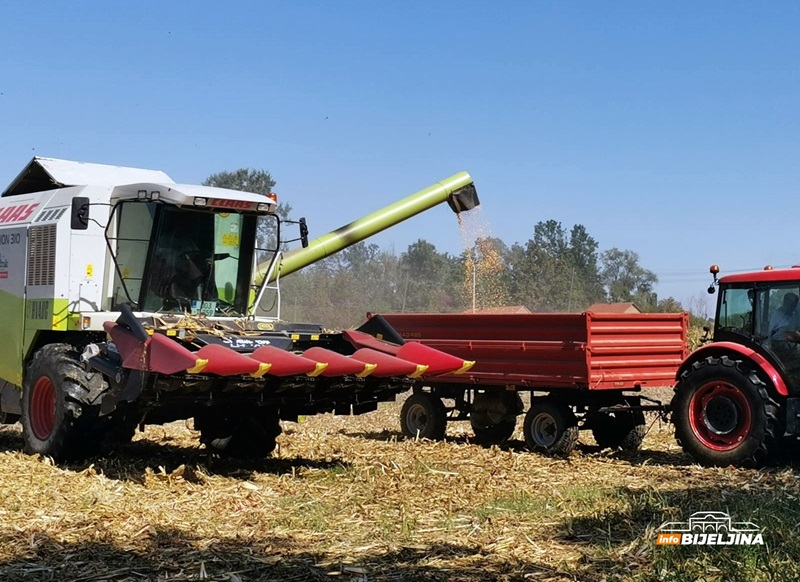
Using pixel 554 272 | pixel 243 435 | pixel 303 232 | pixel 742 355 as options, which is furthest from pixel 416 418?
pixel 554 272

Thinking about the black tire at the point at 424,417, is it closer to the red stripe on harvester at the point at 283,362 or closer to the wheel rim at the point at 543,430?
the wheel rim at the point at 543,430

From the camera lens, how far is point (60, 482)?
8.95 m

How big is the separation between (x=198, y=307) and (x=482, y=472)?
336 cm

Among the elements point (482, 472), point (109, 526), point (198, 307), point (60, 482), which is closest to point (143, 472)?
point (60, 482)

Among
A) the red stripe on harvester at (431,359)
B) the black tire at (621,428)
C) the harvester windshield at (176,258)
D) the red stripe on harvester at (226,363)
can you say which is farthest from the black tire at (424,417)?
the red stripe on harvester at (226,363)

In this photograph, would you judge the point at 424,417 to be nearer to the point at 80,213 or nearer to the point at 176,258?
the point at 176,258

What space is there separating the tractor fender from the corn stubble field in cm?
89

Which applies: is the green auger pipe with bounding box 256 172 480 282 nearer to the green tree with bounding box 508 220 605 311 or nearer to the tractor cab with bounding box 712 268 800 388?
the tractor cab with bounding box 712 268 800 388

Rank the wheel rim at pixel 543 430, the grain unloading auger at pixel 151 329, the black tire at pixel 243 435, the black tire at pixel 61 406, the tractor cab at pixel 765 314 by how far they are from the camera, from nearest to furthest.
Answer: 1. the grain unloading auger at pixel 151 329
2. the black tire at pixel 61 406
3. the tractor cab at pixel 765 314
4. the black tire at pixel 243 435
5. the wheel rim at pixel 543 430

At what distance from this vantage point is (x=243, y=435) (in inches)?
437

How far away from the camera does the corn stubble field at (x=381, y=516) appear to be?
19.4 feet

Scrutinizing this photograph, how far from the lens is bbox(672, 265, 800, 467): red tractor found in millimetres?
10016

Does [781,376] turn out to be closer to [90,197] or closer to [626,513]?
[626,513]

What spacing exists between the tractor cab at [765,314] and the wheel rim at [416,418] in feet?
13.9
